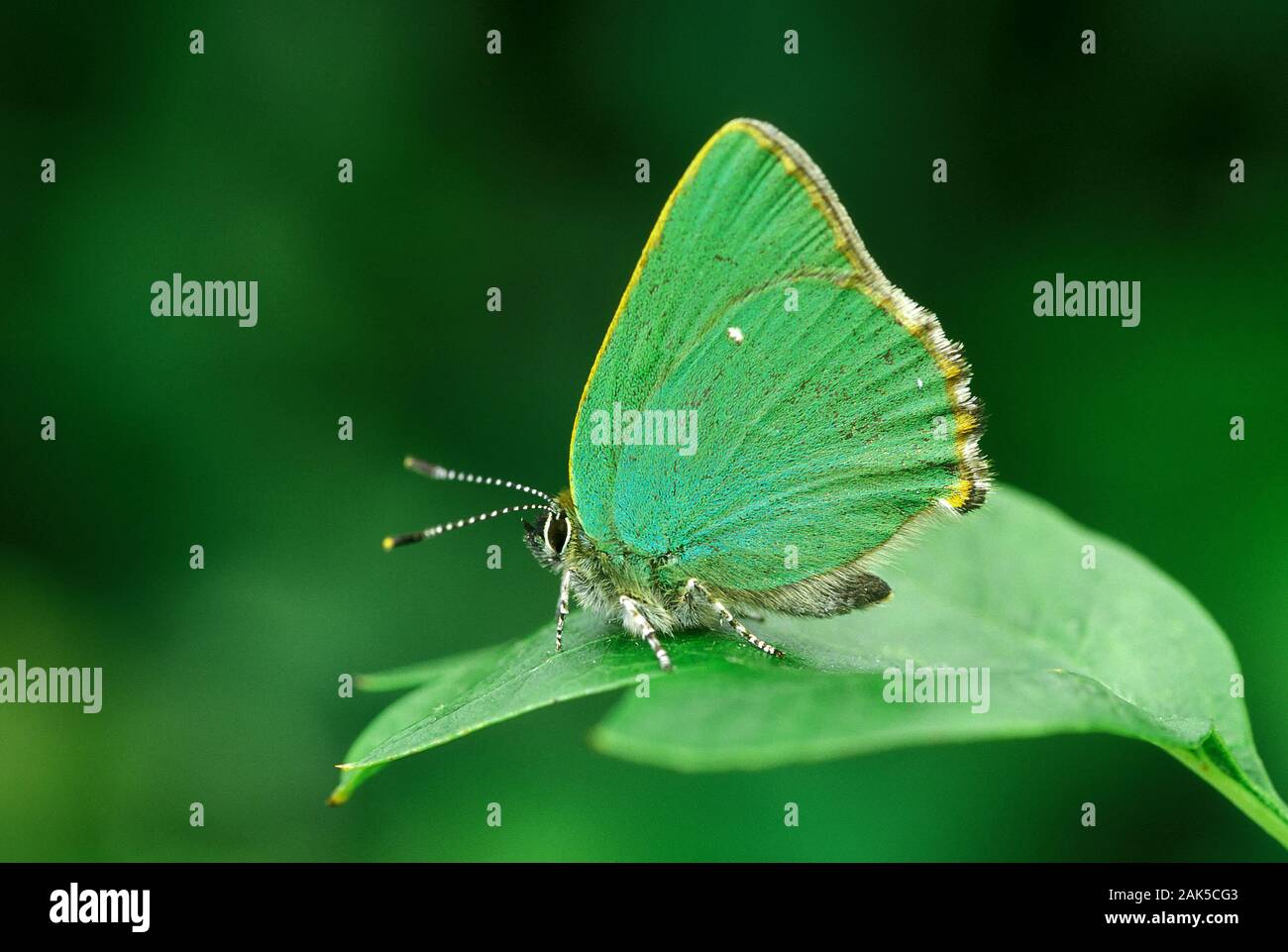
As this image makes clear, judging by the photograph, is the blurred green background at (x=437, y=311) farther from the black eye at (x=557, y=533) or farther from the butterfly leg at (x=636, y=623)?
the butterfly leg at (x=636, y=623)

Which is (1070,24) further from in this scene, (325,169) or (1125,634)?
(1125,634)

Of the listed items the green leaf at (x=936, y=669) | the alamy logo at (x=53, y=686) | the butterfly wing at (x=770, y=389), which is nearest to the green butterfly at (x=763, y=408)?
the butterfly wing at (x=770, y=389)

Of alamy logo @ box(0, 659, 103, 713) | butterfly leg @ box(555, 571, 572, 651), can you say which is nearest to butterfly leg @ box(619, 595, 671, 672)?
butterfly leg @ box(555, 571, 572, 651)

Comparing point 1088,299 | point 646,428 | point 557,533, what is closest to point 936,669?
point 646,428

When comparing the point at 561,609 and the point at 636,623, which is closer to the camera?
the point at 636,623

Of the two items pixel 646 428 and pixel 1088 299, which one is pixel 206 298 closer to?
pixel 646 428

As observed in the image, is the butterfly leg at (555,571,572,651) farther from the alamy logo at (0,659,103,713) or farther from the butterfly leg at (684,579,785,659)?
the alamy logo at (0,659,103,713)

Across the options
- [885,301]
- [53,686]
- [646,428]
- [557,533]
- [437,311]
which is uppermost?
[437,311]
